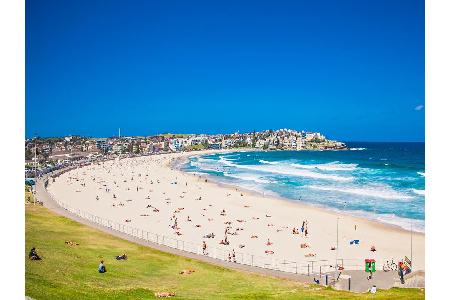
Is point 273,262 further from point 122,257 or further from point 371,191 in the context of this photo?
point 371,191

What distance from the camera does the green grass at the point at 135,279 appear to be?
13148 mm

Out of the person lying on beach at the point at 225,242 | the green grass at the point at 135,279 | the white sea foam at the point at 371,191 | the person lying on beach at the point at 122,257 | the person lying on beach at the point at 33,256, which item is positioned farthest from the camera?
the white sea foam at the point at 371,191

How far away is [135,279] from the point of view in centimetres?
1469

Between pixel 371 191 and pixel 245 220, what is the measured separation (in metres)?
15.6

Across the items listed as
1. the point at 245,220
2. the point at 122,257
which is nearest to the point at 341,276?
the point at 122,257

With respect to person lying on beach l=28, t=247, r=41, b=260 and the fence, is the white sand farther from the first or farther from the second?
person lying on beach l=28, t=247, r=41, b=260

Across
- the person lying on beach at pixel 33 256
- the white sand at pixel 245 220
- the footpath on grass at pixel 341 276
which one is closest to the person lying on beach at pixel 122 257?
the footpath on grass at pixel 341 276

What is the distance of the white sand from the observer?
21312 mm

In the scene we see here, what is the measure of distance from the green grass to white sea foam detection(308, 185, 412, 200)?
2387 centimetres

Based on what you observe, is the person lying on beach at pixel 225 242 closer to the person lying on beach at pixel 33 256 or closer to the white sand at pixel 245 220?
the white sand at pixel 245 220

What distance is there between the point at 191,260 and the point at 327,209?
17381 mm

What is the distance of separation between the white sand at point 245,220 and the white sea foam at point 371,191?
22.8 feet
